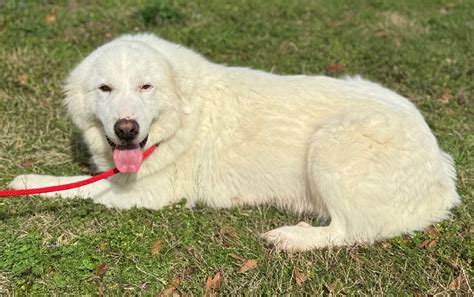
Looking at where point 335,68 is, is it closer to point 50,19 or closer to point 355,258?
point 355,258

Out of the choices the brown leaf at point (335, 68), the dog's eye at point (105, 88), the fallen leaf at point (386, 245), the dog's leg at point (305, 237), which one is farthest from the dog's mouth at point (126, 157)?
the brown leaf at point (335, 68)

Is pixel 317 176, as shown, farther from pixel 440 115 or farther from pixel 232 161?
pixel 440 115

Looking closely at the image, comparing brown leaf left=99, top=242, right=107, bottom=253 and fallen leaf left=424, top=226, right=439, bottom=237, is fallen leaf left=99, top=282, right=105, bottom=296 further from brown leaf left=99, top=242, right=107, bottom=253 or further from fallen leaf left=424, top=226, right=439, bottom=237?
fallen leaf left=424, top=226, right=439, bottom=237

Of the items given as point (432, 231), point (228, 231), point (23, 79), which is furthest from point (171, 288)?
point (23, 79)

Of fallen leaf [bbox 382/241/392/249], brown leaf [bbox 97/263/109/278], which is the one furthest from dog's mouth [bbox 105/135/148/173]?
fallen leaf [bbox 382/241/392/249]

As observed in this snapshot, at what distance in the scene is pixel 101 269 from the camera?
11.5 ft

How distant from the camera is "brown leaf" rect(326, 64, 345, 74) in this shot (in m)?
7.07

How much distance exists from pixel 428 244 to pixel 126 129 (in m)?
2.49

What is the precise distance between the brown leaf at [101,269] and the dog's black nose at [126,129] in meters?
0.94

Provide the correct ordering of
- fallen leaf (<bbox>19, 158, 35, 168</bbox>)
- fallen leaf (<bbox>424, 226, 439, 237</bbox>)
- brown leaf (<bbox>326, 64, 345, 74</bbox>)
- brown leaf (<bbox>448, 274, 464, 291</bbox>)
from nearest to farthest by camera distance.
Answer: brown leaf (<bbox>448, 274, 464, 291</bbox>) < fallen leaf (<bbox>424, 226, 439, 237</bbox>) < fallen leaf (<bbox>19, 158, 35, 168</bbox>) < brown leaf (<bbox>326, 64, 345, 74</bbox>)

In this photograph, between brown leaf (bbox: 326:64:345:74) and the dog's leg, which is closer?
the dog's leg

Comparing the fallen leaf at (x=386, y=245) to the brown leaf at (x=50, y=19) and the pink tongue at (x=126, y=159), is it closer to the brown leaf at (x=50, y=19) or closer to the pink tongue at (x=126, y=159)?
the pink tongue at (x=126, y=159)

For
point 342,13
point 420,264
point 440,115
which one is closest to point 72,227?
point 420,264

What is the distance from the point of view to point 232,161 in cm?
425
